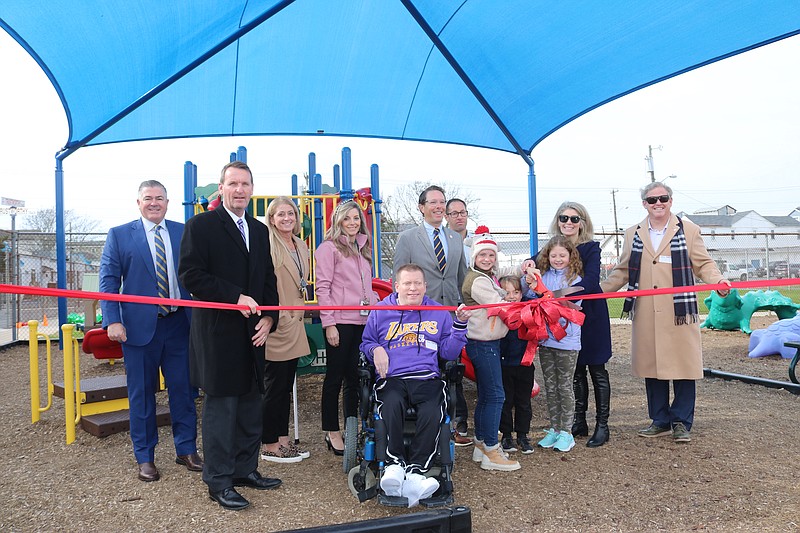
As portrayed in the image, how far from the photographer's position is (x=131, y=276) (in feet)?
12.5

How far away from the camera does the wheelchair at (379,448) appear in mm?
3205

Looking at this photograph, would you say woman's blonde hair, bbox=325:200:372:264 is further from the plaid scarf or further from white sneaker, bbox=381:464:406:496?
the plaid scarf

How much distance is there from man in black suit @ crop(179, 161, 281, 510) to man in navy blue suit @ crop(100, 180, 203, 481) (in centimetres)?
52

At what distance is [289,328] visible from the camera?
13.3 feet

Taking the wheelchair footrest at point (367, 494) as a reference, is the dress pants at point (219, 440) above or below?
above

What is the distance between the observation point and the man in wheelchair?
3148mm

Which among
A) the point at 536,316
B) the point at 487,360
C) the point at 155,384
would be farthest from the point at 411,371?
the point at 155,384

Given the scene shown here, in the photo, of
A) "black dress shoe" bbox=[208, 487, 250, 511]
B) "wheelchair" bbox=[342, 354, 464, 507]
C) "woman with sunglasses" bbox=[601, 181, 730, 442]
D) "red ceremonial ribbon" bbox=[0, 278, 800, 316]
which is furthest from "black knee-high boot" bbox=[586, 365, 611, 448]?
"black dress shoe" bbox=[208, 487, 250, 511]

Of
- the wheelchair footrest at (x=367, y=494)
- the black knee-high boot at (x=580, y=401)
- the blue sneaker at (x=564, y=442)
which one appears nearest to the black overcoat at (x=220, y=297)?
the wheelchair footrest at (x=367, y=494)

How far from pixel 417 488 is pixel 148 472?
1839mm

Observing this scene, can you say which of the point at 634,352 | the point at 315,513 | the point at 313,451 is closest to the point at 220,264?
the point at 315,513

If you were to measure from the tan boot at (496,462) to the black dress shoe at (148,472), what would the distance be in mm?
2104

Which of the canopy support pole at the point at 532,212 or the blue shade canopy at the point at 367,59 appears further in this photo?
the canopy support pole at the point at 532,212

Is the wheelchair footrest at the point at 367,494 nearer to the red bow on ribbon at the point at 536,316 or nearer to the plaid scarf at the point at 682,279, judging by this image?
the red bow on ribbon at the point at 536,316
